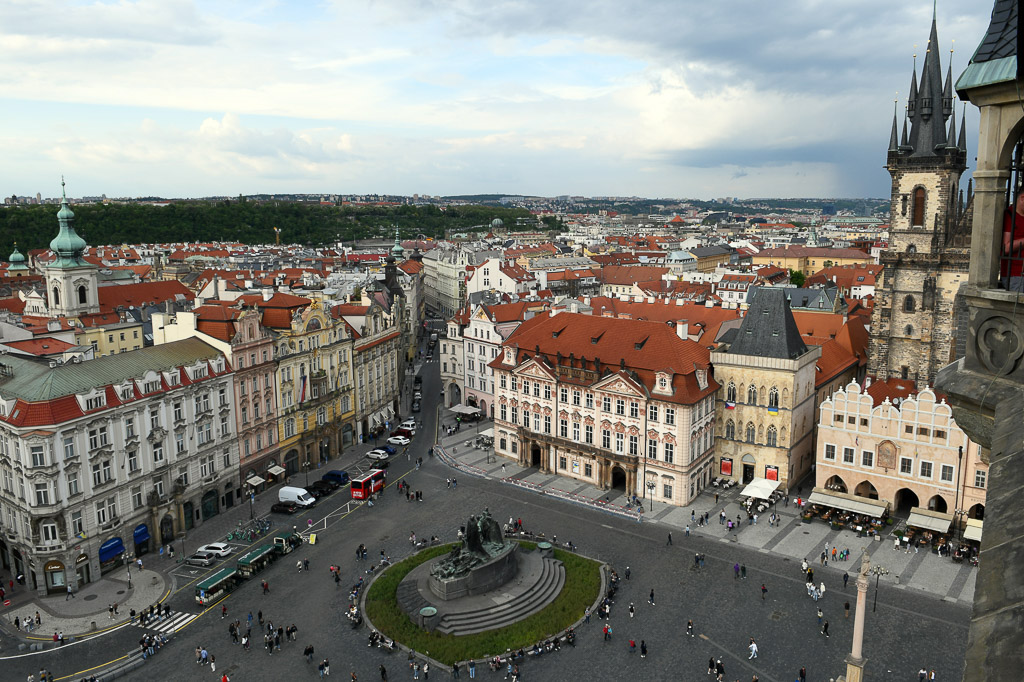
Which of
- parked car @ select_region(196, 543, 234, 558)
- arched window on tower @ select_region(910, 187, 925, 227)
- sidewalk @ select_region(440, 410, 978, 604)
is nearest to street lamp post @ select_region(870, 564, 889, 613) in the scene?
sidewalk @ select_region(440, 410, 978, 604)

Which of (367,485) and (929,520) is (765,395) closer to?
(929,520)

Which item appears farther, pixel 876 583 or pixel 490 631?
pixel 876 583

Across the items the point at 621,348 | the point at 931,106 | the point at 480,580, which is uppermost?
the point at 931,106

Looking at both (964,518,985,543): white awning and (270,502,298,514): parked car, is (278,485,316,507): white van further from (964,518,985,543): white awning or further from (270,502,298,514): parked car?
(964,518,985,543): white awning

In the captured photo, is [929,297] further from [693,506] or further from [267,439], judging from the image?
[267,439]

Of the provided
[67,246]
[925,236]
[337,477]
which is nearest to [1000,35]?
[337,477]

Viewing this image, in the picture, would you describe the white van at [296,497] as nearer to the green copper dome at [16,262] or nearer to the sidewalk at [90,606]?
the sidewalk at [90,606]

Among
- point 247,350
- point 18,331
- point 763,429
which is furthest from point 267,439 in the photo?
point 763,429
